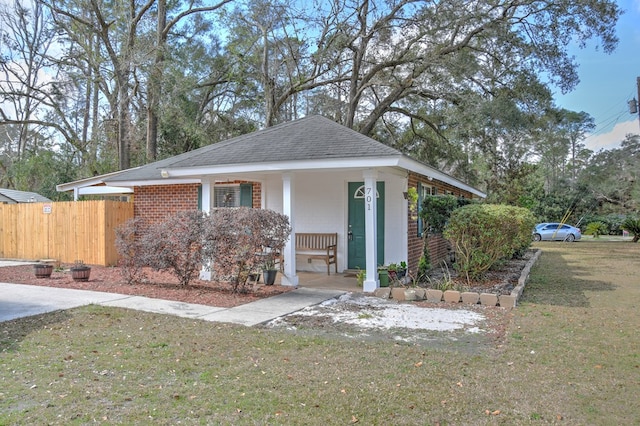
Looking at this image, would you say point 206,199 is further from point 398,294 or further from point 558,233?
point 558,233

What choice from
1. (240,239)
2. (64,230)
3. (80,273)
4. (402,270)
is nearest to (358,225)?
(402,270)

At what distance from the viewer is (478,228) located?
30.2 ft

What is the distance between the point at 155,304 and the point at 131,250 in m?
2.22

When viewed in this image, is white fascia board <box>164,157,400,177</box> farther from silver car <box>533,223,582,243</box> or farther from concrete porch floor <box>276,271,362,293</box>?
silver car <box>533,223,582,243</box>

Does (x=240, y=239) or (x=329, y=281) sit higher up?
(x=240, y=239)

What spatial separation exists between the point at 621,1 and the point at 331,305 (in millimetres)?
17216

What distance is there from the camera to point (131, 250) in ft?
30.8

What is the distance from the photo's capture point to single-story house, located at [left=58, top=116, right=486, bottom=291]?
8.81 meters

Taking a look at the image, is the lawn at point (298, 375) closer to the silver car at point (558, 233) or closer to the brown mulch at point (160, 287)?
the brown mulch at point (160, 287)

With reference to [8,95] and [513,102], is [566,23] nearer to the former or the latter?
[513,102]

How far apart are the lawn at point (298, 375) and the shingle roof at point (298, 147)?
12.3 feet

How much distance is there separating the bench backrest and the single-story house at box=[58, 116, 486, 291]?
0.47 ft

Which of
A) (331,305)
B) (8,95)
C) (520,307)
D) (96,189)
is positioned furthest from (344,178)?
(8,95)

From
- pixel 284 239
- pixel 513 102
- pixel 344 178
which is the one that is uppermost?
pixel 513 102
